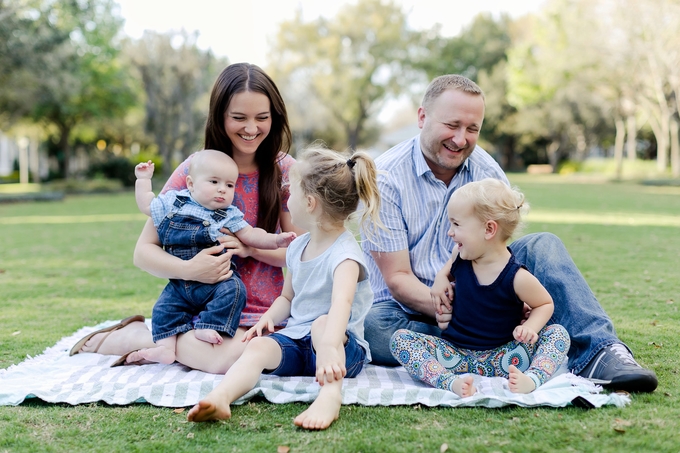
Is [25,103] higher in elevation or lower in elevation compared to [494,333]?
higher

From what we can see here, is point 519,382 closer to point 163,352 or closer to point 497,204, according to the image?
point 497,204

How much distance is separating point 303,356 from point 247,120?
1.37 metres

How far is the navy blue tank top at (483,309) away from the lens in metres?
3.26

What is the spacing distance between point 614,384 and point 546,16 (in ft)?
117

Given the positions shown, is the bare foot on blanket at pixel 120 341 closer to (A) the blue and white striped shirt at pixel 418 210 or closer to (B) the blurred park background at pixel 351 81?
(A) the blue and white striped shirt at pixel 418 210

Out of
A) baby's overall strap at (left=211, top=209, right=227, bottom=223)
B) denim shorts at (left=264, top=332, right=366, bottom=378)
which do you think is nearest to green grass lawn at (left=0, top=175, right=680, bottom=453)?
denim shorts at (left=264, top=332, right=366, bottom=378)

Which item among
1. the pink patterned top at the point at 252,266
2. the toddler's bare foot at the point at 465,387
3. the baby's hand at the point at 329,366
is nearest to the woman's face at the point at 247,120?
the pink patterned top at the point at 252,266

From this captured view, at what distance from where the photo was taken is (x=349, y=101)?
4641cm

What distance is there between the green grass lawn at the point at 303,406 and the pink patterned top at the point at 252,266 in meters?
0.95

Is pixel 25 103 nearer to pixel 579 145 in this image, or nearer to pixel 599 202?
pixel 599 202

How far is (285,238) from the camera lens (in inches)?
139

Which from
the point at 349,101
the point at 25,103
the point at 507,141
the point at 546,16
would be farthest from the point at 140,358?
the point at 507,141

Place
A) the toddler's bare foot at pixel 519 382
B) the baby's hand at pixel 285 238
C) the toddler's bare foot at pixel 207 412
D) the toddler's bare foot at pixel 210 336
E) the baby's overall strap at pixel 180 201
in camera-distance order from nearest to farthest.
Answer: the toddler's bare foot at pixel 207 412 < the toddler's bare foot at pixel 519 382 < the toddler's bare foot at pixel 210 336 < the baby's hand at pixel 285 238 < the baby's overall strap at pixel 180 201

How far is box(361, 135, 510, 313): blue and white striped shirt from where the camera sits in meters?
3.89
